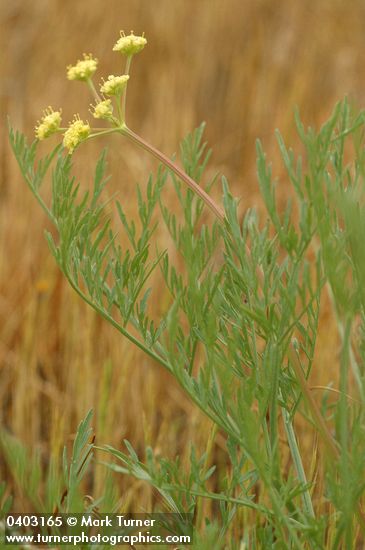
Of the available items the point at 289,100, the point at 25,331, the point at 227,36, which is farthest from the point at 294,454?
the point at 227,36

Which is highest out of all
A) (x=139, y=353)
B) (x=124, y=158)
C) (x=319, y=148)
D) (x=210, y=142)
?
(x=210, y=142)

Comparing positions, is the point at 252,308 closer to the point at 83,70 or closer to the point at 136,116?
the point at 83,70

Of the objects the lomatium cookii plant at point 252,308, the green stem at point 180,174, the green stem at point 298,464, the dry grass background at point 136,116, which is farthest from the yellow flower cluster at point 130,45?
the dry grass background at point 136,116

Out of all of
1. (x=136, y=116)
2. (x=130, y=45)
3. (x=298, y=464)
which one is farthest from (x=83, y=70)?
(x=136, y=116)

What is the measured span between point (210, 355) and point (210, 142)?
1.99 m

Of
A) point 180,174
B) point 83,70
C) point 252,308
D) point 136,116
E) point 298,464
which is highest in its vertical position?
point 136,116

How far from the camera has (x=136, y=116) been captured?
2.70 meters

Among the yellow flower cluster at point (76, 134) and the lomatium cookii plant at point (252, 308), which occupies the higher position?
the yellow flower cluster at point (76, 134)

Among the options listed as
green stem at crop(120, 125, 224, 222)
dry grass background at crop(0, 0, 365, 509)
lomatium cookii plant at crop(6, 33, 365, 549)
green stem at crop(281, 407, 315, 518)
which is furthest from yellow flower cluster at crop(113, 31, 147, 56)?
dry grass background at crop(0, 0, 365, 509)

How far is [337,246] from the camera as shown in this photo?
67 cm

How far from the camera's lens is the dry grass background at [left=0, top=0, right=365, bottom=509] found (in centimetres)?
154

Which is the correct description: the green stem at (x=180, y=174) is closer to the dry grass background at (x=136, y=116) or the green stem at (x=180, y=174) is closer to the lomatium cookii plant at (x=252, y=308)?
→ the lomatium cookii plant at (x=252, y=308)

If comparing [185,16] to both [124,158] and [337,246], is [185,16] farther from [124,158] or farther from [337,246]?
[337,246]

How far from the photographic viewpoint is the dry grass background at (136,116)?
1.54 meters
